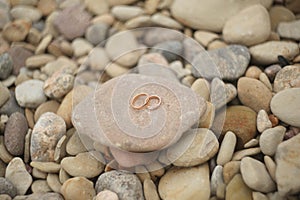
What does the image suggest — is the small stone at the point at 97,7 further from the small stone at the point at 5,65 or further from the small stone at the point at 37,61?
the small stone at the point at 5,65

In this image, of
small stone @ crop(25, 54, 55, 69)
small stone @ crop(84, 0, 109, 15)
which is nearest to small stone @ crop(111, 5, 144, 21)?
small stone @ crop(84, 0, 109, 15)

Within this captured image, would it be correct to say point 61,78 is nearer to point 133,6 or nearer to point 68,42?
point 68,42

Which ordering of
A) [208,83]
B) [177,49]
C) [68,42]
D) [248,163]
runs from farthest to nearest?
[68,42], [177,49], [208,83], [248,163]

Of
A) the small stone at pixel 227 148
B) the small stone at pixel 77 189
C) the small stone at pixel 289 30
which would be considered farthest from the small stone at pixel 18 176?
the small stone at pixel 289 30

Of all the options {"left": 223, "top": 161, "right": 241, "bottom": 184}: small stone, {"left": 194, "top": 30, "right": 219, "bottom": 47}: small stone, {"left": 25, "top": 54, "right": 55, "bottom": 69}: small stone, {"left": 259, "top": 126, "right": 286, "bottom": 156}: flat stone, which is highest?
{"left": 194, "top": 30, "right": 219, "bottom": 47}: small stone

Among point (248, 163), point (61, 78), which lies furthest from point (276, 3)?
point (61, 78)

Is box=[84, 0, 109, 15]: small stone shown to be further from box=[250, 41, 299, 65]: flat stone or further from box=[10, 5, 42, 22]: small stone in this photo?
box=[250, 41, 299, 65]: flat stone

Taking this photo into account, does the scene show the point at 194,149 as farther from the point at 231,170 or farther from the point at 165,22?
the point at 165,22
